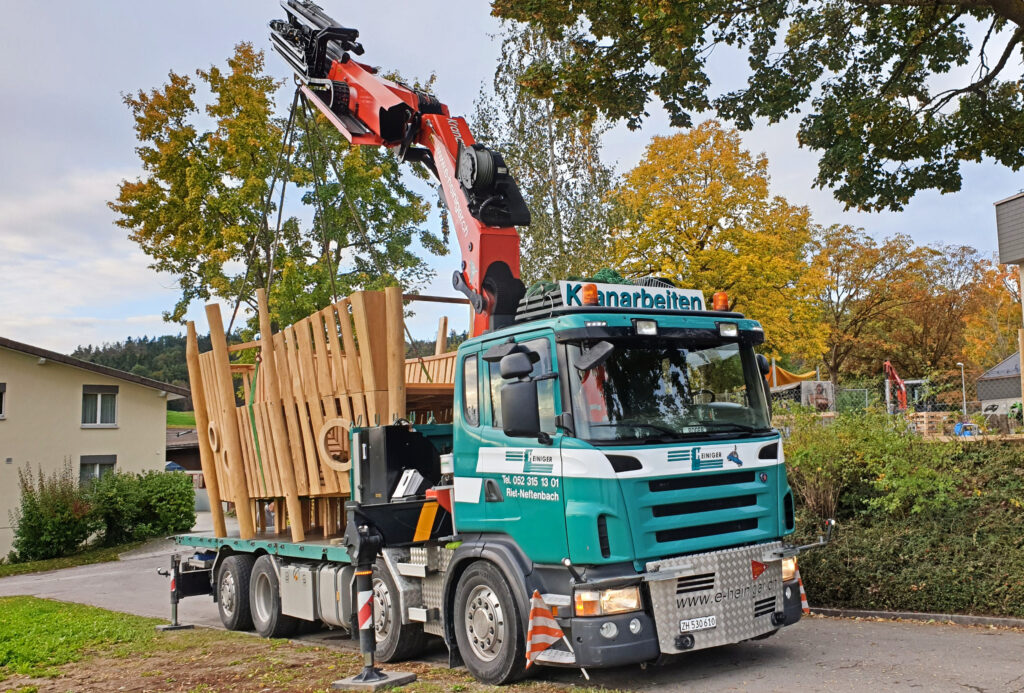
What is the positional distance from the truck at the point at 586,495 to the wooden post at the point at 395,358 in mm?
151

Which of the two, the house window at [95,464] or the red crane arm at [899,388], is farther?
the house window at [95,464]

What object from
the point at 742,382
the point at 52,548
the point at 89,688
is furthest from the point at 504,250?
the point at 52,548

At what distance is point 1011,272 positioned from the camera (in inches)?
1670

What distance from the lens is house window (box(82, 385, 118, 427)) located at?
31.1m

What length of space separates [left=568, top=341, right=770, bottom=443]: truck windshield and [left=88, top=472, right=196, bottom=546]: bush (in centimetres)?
2385

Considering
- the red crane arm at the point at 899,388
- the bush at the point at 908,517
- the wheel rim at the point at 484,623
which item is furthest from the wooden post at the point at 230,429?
the red crane arm at the point at 899,388

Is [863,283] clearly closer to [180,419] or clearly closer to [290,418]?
[290,418]

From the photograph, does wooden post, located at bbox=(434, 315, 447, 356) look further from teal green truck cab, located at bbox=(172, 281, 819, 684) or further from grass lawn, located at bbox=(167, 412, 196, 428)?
grass lawn, located at bbox=(167, 412, 196, 428)

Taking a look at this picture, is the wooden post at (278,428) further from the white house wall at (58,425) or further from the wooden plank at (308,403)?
the white house wall at (58,425)

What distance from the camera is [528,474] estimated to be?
6.86 metres

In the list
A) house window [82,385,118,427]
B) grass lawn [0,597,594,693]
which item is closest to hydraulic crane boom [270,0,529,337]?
grass lawn [0,597,594,693]

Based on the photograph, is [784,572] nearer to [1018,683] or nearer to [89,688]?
[1018,683]

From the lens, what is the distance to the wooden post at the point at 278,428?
1001cm

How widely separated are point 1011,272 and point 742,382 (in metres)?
41.5
